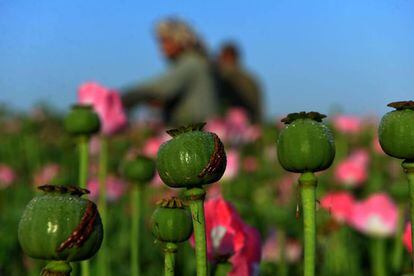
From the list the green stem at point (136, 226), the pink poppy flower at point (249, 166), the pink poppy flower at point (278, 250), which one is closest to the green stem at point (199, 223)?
the green stem at point (136, 226)

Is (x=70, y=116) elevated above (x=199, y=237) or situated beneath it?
elevated above

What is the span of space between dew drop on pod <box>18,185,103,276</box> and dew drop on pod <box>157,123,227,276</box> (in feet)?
0.23

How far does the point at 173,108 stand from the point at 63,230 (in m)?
5.11

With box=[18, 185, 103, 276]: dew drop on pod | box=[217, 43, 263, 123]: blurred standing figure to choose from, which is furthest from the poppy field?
box=[217, 43, 263, 123]: blurred standing figure

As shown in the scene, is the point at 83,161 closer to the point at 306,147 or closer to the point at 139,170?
the point at 139,170

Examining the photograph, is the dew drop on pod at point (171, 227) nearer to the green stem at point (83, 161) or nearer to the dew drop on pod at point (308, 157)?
the dew drop on pod at point (308, 157)

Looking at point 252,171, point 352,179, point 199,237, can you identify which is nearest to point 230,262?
point 199,237

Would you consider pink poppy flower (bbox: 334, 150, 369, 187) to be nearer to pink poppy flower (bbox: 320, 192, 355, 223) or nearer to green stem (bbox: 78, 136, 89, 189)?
pink poppy flower (bbox: 320, 192, 355, 223)

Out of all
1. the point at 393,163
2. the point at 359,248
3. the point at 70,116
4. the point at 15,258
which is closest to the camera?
the point at 70,116

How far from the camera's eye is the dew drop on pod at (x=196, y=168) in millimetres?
517

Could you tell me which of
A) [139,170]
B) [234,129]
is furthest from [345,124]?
[139,170]

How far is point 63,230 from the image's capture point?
0.47 m

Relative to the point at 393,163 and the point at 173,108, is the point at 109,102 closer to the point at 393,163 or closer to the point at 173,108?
the point at 393,163

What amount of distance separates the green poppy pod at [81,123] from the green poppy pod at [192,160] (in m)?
0.42
